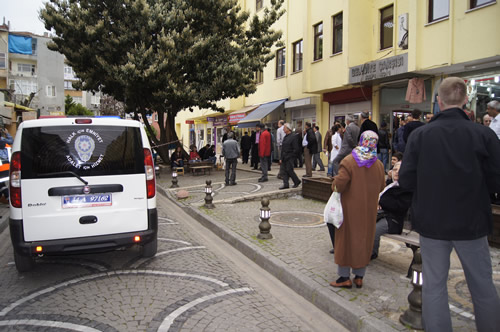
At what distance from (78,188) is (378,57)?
13717 mm

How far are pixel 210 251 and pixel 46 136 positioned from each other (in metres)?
2.95

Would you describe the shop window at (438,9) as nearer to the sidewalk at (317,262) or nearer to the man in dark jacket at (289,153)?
the man in dark jacket at (289,153)

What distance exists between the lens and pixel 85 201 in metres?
4.73

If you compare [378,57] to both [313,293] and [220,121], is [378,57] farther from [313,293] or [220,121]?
[220,121]

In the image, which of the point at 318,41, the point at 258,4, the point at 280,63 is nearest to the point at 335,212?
the point at 318,41

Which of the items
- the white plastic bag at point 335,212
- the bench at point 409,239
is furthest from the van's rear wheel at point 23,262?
the bench at point 409,239

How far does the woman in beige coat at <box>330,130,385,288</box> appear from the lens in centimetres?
403

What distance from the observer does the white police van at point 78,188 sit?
453 centimetres

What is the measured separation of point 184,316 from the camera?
3781 mm

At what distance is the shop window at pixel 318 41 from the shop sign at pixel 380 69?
11.2 feet

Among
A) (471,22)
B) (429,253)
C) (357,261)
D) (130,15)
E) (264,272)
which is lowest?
(264,272)

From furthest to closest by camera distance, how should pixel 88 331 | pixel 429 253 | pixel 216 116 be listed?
1. pixel 216 116
2. pixel 88 331
3. pixel 429 253

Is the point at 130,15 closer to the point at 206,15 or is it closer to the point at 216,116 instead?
the point at 206,15

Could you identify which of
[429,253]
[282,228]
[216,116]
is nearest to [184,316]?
[429,253]
